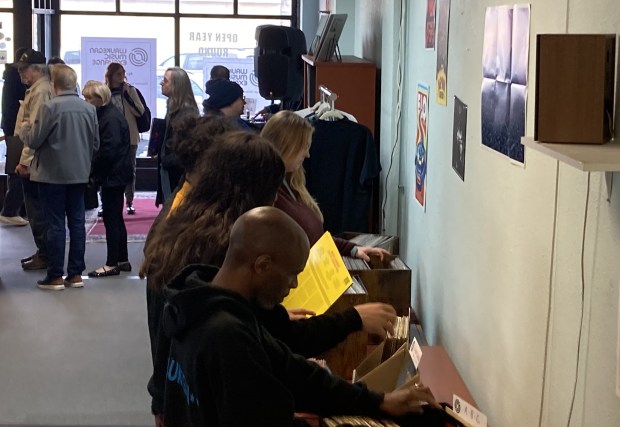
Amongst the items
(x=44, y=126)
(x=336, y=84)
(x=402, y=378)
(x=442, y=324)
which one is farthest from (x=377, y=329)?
(x=44, y=126)

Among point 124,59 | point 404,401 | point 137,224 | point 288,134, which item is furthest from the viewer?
point 124,59

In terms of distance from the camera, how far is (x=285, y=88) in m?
7.34

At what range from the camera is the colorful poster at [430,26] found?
3.94 meters

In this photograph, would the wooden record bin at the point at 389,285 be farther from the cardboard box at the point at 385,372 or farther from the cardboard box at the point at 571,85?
the cardboard box at the point at 571,85

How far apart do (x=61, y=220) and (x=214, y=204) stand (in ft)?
14.3

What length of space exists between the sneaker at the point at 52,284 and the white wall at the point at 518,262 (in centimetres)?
308

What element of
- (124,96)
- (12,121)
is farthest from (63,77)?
(12,121)

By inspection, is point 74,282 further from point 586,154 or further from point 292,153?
point 586,154

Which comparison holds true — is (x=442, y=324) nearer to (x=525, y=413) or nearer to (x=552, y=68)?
(x=525, y=413)

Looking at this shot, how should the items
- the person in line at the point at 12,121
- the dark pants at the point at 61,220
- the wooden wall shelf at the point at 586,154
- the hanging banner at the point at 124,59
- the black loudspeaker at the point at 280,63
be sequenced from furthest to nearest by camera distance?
1. the hanging banner at the point at 124,59
2. the person in line at the point at 12,121
3. the black loudspeaker at the point at 280,63
4. the dark pants at the point at 61,220
5. the wooden wall shelf at the point at 586,154

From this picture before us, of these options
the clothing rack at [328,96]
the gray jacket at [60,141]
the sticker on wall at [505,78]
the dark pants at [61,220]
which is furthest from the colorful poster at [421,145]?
the dark pants at [61,220]

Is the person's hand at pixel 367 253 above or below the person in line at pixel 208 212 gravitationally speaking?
below

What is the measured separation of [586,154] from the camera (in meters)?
1.59

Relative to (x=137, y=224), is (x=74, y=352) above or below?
below
